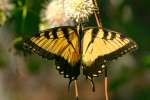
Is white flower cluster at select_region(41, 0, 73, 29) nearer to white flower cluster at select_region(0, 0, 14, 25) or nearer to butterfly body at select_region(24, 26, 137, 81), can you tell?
white flower cluster at select_region(0, 0, 14, 25)

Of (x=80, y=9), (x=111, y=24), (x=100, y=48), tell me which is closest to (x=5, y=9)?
(x=80, y=9)

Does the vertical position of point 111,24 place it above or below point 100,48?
below

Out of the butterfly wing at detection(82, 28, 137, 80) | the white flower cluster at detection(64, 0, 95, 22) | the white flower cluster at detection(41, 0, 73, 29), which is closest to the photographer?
the butterfly wing at detection(82, 28, 137, 80)

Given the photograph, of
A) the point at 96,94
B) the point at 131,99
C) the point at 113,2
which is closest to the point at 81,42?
the point at 113,2

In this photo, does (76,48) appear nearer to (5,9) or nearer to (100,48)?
(100,48)

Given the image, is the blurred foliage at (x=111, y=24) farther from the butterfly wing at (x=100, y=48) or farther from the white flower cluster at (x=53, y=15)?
the butterfly wing at (x=100, y=48)

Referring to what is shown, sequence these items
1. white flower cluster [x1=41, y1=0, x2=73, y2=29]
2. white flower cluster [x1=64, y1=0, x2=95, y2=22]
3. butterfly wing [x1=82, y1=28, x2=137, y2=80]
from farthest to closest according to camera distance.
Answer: white flower cluster [x1=41, y1=0, x2=73, y2=29] < white flower cluster [x1=64, y1=0, x2=95, y2=22] < butterfly wing [x1=82, y1=28, x2=137, y2=80]

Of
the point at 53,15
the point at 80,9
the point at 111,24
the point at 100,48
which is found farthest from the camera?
the point at 111,24

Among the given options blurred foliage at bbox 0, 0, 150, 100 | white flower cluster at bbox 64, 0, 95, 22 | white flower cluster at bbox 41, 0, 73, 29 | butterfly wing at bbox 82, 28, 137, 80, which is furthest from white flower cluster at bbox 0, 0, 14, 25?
butterfly wing at bbox 82, 28, 137, 80

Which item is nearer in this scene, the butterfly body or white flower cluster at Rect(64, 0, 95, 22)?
the butterfly body

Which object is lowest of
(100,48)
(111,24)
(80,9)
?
(111,24)
